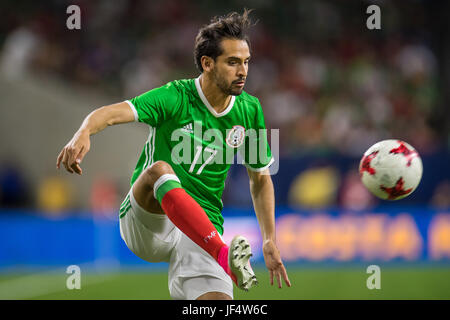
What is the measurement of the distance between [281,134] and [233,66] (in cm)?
854

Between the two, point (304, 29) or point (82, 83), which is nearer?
point (82, 83)

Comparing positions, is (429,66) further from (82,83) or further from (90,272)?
(90,272)

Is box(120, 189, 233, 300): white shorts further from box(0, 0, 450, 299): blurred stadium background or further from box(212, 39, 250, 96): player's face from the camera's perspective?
box(0, 0, 450, 299): blurred stadium background

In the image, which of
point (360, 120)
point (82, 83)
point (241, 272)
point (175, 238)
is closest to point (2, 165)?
point (82, 83)

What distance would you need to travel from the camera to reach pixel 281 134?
12945 millimetres

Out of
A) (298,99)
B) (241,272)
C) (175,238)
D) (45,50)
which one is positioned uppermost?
(45,50)

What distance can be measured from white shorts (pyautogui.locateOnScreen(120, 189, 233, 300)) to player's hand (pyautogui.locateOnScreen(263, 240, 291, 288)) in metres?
0.37

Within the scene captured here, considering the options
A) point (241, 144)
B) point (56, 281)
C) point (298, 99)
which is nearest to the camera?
point (241, 144)

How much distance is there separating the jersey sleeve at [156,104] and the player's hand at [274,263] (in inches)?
43.1

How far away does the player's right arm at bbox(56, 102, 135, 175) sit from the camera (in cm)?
364

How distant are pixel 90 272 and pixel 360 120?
6078mm

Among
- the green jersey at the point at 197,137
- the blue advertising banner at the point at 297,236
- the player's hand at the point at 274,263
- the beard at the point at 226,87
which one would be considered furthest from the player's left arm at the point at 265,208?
the blue advertising banner at the point at 297,236

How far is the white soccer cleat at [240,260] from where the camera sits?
12.3 ft

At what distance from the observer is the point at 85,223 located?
35.1ft
